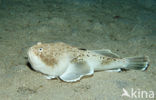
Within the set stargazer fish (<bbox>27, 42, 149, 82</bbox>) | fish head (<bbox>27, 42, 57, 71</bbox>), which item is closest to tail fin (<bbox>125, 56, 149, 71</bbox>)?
stargazer fish (<bbox>27, 42, 149, 82</bbox>)

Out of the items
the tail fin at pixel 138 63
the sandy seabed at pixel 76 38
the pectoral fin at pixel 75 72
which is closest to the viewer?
the sandy seabed at pixel 76 38

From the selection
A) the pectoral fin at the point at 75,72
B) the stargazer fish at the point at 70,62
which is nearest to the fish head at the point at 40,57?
Answer: the stargazer fish at the point at 70,62

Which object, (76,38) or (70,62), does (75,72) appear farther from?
(76,38)

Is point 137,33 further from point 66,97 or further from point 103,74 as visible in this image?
point 66,97

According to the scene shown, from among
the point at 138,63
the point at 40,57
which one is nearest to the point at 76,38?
the point at 138,63

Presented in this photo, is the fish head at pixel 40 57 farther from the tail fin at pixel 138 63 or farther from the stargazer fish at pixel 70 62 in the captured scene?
the tail fin at pixel 138 63

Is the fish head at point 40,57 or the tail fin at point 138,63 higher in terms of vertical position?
the fish head at point 40,57

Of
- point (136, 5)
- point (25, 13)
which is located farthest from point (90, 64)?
point (136, 5)
